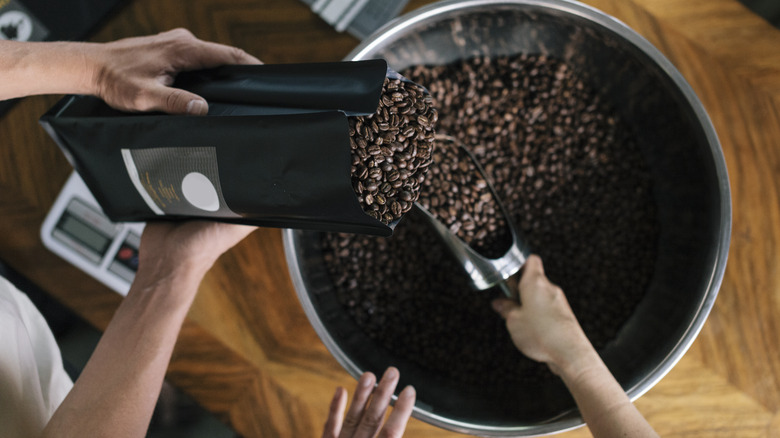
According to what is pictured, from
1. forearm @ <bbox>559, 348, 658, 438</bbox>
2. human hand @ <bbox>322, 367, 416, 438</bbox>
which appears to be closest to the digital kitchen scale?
human hand @ <bbox>322, 367, 416, 438</bbox>

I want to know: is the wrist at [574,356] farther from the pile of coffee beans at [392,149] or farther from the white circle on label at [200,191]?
the white circle on label at [200,191]

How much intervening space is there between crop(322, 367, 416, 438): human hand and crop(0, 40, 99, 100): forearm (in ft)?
2.25

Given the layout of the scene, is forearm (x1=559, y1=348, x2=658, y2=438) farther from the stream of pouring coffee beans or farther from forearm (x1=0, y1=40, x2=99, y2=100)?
forearm (x1=0, y1=40, x2=99, y2=100)

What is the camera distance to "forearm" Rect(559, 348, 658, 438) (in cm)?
75

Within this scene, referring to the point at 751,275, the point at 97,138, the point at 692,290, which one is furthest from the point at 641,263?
the point at 97,138

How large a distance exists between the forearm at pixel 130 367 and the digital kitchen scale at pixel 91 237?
0.23 meters

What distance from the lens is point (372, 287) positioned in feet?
3.35

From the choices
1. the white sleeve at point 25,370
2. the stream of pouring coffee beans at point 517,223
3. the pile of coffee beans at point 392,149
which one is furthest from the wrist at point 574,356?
the white sleeve at point 25,370

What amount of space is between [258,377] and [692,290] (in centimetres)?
88

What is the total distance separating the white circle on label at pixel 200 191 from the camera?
2.19 ft

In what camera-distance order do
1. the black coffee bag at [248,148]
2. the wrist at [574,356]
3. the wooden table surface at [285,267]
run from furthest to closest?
the wooden table surface at [285,267]
the wrist at [574,356]
the black coffee bag at [248,148]

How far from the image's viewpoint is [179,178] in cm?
68

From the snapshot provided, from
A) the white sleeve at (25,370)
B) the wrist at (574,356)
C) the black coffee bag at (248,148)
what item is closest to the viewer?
the black coffee bag at (248,148)

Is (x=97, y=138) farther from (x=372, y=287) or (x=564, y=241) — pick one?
(x=564, y=241)
